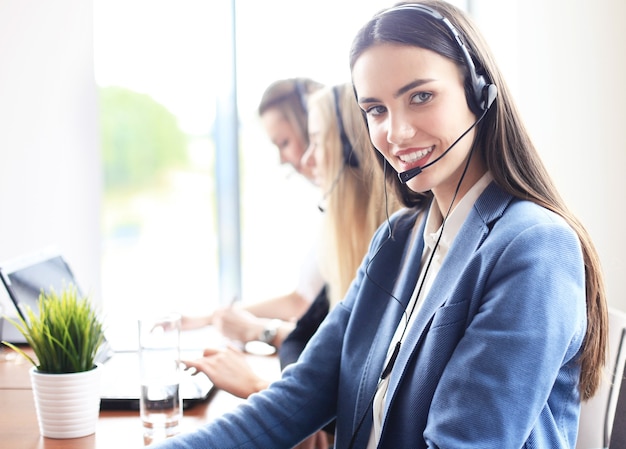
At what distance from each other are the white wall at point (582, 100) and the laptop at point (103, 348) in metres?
1.15

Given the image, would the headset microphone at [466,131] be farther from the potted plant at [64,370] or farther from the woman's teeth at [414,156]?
the potted plant at [64,370]

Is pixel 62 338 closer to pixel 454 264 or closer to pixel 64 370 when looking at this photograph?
pixel 64 370

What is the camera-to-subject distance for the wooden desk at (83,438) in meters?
1.21

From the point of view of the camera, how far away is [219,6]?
107 inches

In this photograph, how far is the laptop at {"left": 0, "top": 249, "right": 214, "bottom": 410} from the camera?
1417 millimetres

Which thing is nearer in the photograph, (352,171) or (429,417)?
(429,417)

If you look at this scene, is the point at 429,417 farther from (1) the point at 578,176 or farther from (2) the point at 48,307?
(1) the point at 578,176

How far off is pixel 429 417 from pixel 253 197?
77.9 inches

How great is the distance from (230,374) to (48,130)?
5.07ft

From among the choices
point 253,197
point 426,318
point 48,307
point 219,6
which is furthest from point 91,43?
point 426,318

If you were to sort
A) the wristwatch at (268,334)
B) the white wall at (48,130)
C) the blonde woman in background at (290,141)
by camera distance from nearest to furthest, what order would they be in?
the wristwatch at (268,334)
the blonde woman in background at (290,141)
the white wall at (48,130)

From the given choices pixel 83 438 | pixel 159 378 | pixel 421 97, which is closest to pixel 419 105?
pixel 421 97

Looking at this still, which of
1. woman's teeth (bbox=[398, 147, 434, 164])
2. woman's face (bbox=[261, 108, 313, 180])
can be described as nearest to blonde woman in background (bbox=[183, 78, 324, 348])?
woman's face (bbox=[261, 108, 313, 180])

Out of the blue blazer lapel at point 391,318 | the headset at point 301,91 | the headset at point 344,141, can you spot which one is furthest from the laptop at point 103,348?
the headset at point 301,91
